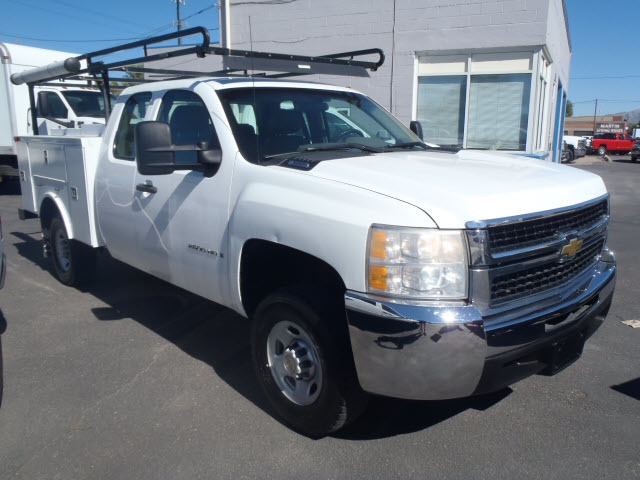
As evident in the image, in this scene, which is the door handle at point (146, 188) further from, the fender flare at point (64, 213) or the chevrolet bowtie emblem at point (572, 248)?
the chevrolet bowtie emblem at point (572, 248)

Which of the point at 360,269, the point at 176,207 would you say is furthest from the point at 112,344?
the point at 360,269

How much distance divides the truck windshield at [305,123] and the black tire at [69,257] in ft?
9.17

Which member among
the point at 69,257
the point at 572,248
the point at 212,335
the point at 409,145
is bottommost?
the point at 212,335

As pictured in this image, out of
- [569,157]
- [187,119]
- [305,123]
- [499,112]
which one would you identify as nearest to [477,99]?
[499,112]

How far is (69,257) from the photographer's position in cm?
573

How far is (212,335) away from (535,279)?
2.80 meters

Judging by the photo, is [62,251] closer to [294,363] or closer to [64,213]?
[64,213]

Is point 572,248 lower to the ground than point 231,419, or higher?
higher

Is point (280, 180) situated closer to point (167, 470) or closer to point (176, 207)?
point (176, 207)

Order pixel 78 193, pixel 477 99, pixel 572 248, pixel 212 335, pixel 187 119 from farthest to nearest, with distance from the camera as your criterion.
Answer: pixel 477 99, pixel 78 193, pixel 212 335, pixel 187 119, pixel 572 248

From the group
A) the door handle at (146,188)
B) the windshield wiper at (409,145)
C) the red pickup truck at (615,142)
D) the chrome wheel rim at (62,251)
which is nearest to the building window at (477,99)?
the windshield wiper at (409,145)

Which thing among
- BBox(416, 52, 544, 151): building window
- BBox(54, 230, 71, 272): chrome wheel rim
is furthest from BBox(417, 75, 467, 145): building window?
BBox(54, 230, 71, 272): chrome wheel rim

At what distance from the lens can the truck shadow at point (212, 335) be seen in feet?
10.9

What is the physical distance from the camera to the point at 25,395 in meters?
3.62
